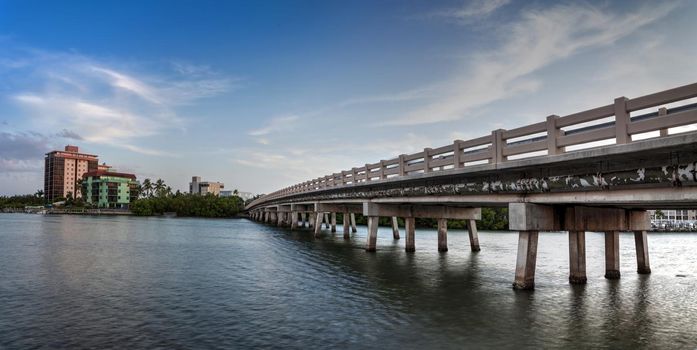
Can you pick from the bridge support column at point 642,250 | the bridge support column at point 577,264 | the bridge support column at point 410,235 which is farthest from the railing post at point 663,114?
the bridge support column at point 410,235

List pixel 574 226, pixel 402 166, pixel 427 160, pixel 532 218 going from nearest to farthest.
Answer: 1. pixel 532 218
2. pixel 574 226
3. pixel 427 160
4. pixel 402 166

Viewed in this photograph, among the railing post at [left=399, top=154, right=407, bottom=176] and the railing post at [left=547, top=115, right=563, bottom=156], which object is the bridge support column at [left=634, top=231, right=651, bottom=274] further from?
the railing post at [left=399, top=154, right=407, bottom=176]

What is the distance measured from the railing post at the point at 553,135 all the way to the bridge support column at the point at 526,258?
13.2ft

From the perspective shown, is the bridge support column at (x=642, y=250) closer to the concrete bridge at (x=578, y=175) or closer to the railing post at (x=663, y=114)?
the concrete bridge at (x=578, y=175)

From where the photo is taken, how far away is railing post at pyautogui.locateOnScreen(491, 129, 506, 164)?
1900 cm

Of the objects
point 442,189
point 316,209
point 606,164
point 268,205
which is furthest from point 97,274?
point 268,205

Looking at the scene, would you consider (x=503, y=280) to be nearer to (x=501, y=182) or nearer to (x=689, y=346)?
(x=501, y=182)

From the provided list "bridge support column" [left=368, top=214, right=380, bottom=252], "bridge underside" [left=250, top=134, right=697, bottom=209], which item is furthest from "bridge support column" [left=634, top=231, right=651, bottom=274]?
"bridge support column" [left=368, top=214, right=380, bottom=252]

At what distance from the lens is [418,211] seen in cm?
3731

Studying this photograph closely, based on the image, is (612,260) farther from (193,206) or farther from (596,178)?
(193,206)

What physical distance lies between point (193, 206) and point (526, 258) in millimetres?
181625

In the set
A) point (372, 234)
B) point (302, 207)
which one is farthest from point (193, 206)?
point (372, 234)

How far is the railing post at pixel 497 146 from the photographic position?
62.3 feet

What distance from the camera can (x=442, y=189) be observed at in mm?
25766
